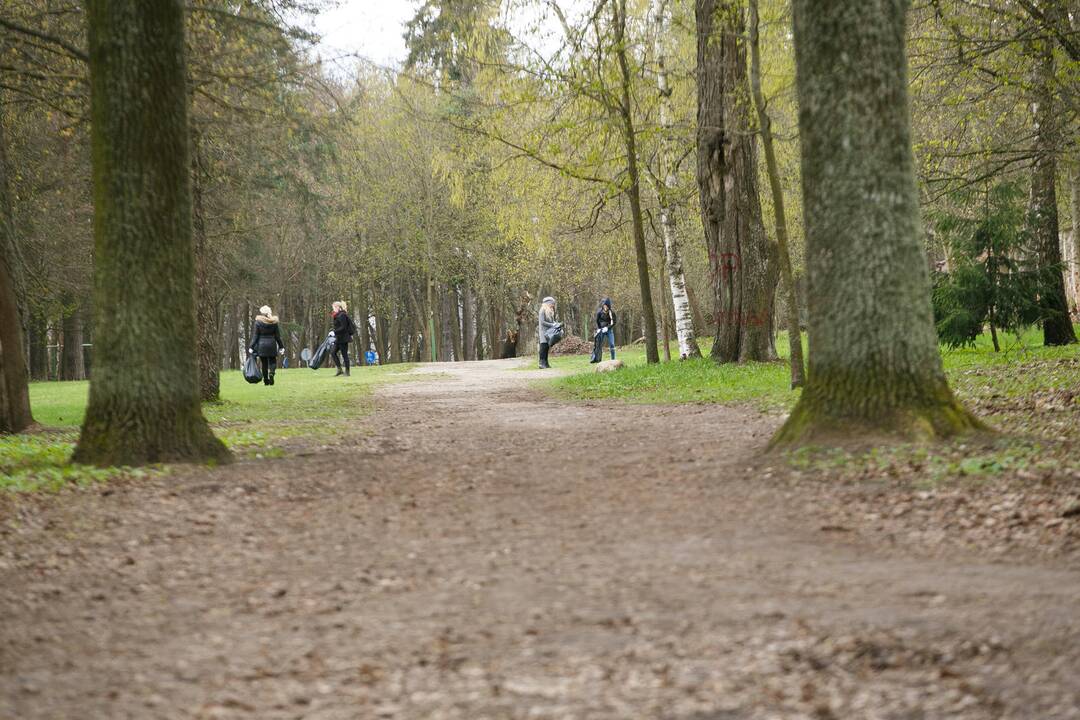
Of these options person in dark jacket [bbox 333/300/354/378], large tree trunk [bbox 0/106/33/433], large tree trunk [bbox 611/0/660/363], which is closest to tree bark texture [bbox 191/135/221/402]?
large tree trunk [bbox 0/106/33/433]

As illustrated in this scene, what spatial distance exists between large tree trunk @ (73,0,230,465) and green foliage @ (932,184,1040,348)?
12560 mm

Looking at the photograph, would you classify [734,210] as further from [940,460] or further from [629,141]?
[940,460]

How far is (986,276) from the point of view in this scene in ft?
53.3

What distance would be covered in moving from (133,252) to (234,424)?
5544 millimetres

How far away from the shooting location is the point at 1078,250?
81.5 ft

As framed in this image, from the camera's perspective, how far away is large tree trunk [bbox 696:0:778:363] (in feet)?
64.1

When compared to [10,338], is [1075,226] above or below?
above

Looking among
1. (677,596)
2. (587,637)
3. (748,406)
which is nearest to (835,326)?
(677,596)

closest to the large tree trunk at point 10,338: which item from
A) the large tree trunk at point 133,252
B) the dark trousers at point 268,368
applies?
the large tree trunk at point 133,252

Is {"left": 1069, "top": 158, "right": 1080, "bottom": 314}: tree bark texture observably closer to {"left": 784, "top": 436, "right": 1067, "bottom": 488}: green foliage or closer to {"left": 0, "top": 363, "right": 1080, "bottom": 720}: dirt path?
{"left": 784, "top": 436, "right": 1067, "bottom": 488}: green foliage

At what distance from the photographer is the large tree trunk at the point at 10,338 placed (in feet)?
40.9

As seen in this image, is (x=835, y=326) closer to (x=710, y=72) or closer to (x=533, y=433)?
(x=533, y=433)

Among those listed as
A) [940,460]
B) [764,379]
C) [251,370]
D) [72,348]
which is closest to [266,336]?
[251,370]

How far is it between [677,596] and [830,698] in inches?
49.4
